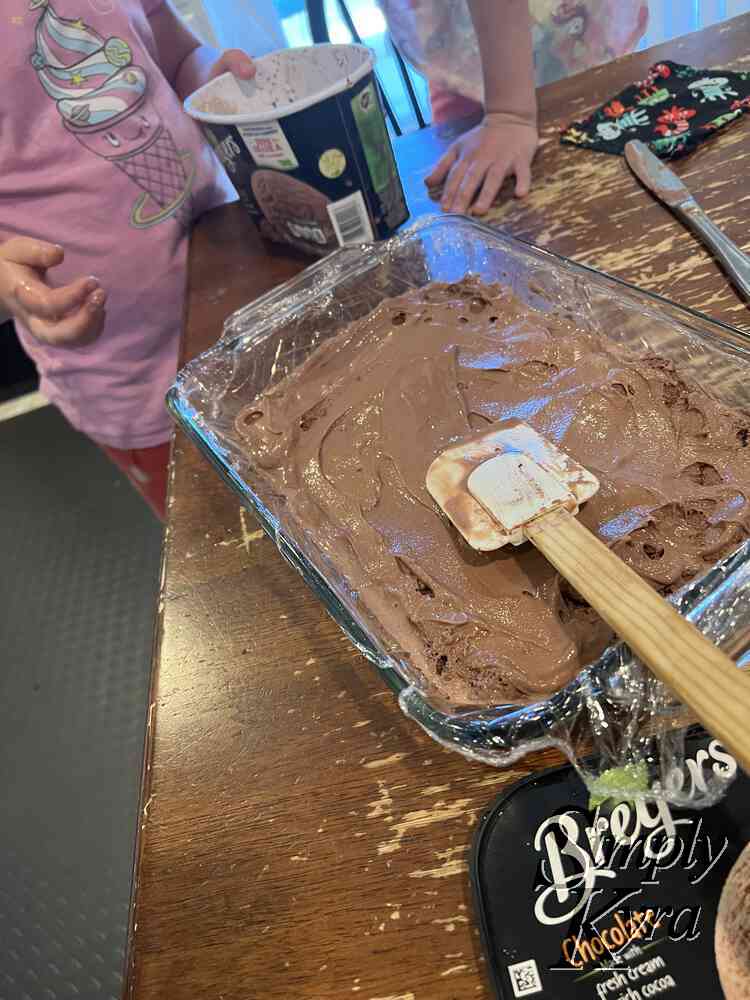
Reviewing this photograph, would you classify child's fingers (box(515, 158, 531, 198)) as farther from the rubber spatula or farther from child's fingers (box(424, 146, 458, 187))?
the rubber spatula

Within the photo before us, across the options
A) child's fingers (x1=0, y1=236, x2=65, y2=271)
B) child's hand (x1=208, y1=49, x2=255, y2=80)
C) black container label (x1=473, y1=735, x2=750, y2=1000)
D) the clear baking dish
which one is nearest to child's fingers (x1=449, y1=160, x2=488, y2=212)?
the clear baking dish

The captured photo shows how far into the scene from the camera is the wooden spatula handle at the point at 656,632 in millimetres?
388

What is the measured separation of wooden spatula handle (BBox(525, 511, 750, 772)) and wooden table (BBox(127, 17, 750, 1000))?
159mm

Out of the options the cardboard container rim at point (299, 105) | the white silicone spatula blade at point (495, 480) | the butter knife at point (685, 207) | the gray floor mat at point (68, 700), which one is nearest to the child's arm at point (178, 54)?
the cardboard container rim at point (299, 105)

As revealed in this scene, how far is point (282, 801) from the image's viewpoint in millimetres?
575

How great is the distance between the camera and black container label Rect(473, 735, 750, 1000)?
0.43m

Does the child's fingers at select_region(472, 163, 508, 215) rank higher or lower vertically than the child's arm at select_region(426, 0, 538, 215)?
lower

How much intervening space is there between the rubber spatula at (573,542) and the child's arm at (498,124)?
0.61m

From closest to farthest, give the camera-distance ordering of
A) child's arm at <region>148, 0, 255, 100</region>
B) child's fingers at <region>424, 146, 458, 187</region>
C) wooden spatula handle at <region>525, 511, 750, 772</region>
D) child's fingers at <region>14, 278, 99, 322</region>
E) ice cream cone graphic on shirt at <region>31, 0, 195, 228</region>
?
wooden spatula handle at <region>525, 511, 750, 772</region> → child's fingers at <region>14, 278, 99, 322</region> → ice cream cone graphic on shirt at <region>31, 0, 195, 228</region> → child's fingers at <region>424, 146, 458, 187</region> → child's arm at <region>148, 0, 255, 100</region>

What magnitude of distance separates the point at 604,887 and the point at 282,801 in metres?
0.27

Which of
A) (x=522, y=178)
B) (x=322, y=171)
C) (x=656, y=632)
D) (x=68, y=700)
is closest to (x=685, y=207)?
(x=522, y=178)

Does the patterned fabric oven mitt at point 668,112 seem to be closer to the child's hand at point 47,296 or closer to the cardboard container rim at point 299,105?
the cardboard container rim at point 299,105

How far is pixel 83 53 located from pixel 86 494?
54.5 inches

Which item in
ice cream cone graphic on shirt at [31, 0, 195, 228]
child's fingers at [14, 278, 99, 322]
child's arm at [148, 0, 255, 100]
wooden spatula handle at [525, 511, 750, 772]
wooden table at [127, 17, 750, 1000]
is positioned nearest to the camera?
wooden spatula handle at [525, 511, 750, 772]
